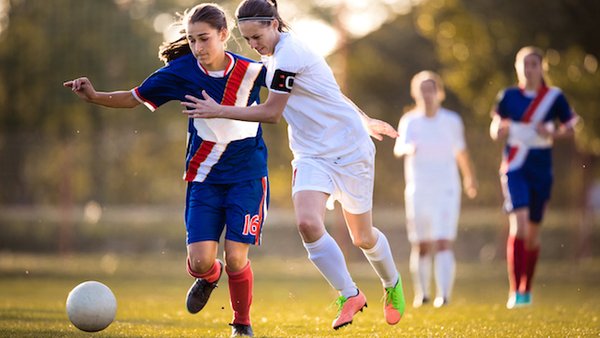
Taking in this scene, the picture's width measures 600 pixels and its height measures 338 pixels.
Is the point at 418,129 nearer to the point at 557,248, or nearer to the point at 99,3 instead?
the point at 557,248

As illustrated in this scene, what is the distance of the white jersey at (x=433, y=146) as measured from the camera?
11000 millimetres

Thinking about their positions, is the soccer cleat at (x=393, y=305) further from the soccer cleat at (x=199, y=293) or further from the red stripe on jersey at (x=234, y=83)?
the red stripe on jersey at (x=234, y=83)

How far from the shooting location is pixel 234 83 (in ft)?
22.8

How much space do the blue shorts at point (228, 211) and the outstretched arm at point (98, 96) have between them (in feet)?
2.39

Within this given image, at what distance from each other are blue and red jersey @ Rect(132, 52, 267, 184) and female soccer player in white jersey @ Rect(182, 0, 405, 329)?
25 cm

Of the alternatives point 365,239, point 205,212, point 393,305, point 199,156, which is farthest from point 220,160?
point 393,305

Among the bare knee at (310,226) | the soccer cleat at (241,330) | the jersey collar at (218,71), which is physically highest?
the jersey collar at (218,71)

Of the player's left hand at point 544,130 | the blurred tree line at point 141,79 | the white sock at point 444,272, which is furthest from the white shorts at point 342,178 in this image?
the blurred tree line at point 141,79

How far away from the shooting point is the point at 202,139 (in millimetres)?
6984

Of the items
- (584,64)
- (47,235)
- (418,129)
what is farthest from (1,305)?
(47,235)

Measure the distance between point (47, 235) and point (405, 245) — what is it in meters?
7.53

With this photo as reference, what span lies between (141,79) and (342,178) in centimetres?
1688

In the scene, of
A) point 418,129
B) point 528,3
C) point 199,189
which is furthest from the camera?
point 528,3

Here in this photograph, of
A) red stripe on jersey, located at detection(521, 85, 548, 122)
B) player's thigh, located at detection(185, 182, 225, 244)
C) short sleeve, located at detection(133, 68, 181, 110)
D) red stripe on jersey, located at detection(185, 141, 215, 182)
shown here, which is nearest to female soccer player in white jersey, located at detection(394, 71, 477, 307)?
red stripe on jersey, located at detection(521, 85, 548, 122)
